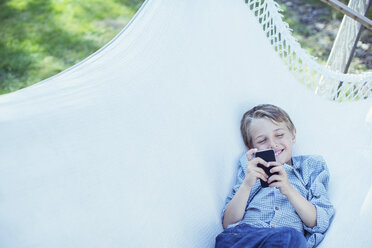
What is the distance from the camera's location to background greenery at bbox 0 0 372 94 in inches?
101

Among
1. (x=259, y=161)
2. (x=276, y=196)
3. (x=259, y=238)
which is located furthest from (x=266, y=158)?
(x=259, y=238)

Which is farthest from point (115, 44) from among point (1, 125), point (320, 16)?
point (320, 16)

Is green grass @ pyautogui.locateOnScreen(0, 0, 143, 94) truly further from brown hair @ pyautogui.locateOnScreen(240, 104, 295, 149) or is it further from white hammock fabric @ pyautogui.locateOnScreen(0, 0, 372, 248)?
brown hair @ pyautogui.locateOnScreen(240, 104, 295, 149)

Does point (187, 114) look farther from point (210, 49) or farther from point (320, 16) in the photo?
point (320, 16)

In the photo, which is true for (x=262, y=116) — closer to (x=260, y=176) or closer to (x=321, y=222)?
(x=260, y=176)

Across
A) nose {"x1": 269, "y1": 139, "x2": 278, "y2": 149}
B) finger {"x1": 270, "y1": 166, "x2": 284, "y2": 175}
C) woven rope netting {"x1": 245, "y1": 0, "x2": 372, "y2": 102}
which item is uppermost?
woven rope netting {"x1": 245, "y1": 0, "x2": 372, "y2": 102}

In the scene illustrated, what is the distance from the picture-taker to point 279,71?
1.76 metres

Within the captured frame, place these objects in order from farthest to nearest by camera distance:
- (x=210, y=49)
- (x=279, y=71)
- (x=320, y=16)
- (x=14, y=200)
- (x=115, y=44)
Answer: (x=320, y=16)
(x=279, y=71)
(x=210, y=49)
(x=115, y=44)
(x=14, y=200)

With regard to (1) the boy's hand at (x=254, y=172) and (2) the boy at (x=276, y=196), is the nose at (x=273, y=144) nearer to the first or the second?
(2) the boy at (x=276, y=196)

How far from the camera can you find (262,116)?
4.96 feet

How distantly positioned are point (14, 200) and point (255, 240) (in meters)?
0.67

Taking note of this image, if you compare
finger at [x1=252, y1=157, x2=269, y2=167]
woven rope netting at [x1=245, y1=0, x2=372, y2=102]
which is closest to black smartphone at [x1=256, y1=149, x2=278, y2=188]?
finger at [x1=252, y1=157, x2=269, y2=167]

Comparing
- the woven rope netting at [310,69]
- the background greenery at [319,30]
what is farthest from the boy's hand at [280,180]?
the background greenery at [319,30]

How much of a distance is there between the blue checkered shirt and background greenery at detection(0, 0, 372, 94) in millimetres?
1521
